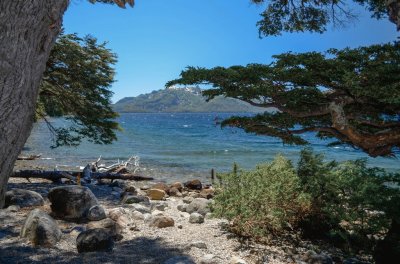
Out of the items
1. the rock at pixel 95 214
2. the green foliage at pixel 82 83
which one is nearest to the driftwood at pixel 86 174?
the green foliage at pixel 82 83

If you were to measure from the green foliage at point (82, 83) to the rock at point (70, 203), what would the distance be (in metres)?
5.25

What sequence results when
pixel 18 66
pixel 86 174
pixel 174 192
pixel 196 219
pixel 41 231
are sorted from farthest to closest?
1. pixel 86 174
2. pixel 174 192
3. pixel 196 219
4. pixel 41 231
5. pixel 18 66

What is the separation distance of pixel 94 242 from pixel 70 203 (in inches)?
106

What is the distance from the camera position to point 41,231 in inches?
244

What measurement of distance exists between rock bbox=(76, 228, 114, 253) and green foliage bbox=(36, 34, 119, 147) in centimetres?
812

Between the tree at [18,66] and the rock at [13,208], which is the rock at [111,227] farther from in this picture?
the tree at [18,66]

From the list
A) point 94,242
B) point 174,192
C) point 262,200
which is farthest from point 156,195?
point 94,242

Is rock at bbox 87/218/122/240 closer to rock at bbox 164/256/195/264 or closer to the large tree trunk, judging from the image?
rock at bbox 164/256/195/264

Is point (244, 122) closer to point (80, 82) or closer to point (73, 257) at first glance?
point (73, 257)

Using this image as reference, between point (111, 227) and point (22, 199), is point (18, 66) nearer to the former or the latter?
point (111, 227)

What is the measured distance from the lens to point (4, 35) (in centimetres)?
256

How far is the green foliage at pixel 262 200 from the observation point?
671cm

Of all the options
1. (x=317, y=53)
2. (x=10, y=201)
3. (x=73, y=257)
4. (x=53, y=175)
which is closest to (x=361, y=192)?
(x=317, y=53)

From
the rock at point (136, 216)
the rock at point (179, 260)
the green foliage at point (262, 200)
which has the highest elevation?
the green foliage at point (262, 200)
